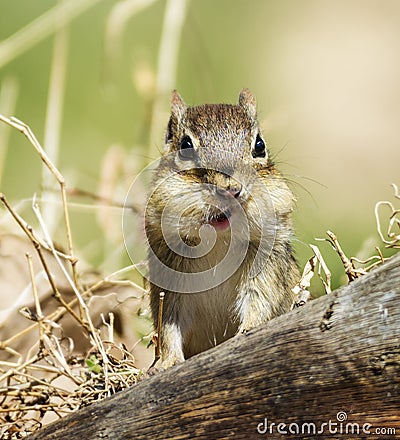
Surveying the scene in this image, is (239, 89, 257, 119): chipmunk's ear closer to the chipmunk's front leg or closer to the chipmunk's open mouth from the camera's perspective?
the chipmunk's open mouth

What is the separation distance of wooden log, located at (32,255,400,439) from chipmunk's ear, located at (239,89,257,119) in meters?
0.84

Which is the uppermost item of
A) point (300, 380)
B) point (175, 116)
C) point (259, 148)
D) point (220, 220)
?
point (175, 116)

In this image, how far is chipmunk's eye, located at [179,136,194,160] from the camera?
234cm

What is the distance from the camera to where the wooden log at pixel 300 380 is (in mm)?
1597

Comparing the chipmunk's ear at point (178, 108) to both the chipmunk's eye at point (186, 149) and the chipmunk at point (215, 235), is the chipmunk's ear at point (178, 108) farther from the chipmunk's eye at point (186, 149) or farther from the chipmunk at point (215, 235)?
the chipmunk's eye at point (186, 149)

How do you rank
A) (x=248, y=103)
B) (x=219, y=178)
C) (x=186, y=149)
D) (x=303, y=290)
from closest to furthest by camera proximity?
1. (x=303, y=290)
2. (x=219, y=178)
3. (x=186, y=149)
4. (x=248, y=103)

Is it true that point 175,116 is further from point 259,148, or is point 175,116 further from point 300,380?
point 300,380

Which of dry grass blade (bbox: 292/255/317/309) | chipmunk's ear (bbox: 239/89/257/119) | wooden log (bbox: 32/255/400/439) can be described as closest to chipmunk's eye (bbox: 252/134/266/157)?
chipmunk's ear (bbox: 239/89/257/119)

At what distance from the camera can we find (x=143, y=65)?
4.12 metres

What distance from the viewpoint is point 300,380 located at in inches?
66.4

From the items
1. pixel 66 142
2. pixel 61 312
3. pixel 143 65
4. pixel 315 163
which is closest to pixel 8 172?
pixel 66 142

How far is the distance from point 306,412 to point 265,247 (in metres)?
0.73

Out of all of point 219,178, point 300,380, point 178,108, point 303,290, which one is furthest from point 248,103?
point 300,380

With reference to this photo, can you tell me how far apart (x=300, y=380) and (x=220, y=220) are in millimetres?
589
